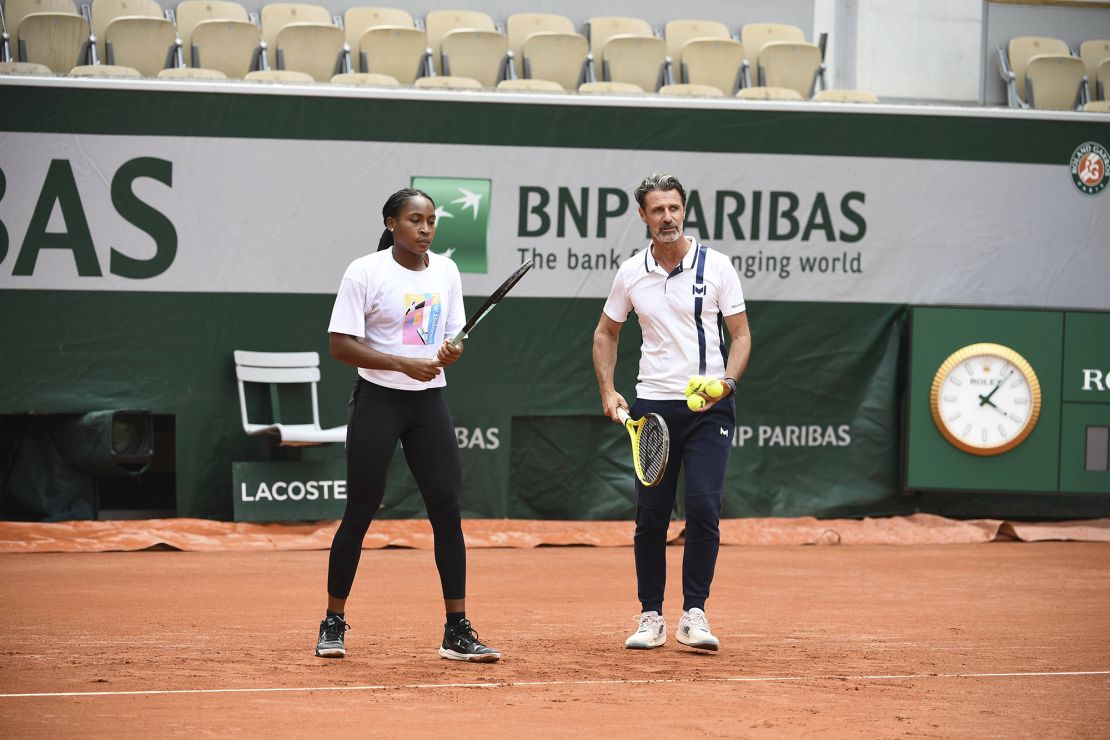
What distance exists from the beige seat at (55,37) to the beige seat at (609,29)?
4.76 m

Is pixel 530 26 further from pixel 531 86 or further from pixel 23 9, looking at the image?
pixel 23 9

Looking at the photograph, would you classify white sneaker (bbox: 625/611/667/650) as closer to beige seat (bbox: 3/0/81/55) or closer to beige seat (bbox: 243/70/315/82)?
beige seat (bbox: 243/70/315/82)

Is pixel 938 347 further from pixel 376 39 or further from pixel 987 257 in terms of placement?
pixel 376 39

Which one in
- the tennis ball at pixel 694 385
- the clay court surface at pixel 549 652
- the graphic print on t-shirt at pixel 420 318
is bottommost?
the clay court surface at pixel 549 652

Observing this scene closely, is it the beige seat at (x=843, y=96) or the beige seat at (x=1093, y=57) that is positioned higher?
the beige seat at (x=1093, y=57)

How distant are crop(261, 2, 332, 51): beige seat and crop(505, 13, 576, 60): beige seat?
68.5 inches

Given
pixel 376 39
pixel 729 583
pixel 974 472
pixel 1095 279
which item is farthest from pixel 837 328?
pixel 376 39

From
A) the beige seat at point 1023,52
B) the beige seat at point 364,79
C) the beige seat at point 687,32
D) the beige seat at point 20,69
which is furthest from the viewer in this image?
the beige seat at point 1023,52

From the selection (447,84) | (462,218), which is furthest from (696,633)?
(447,84)

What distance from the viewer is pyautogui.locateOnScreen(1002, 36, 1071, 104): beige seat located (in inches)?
550

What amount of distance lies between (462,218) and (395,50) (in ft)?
9.45

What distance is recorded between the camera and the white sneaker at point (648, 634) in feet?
18.4

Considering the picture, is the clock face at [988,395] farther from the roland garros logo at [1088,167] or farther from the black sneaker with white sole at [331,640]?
the black sneaker with white sole at [331,640]

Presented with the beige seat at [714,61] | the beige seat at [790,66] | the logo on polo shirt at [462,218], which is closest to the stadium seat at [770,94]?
the beige seat at [714,61]
